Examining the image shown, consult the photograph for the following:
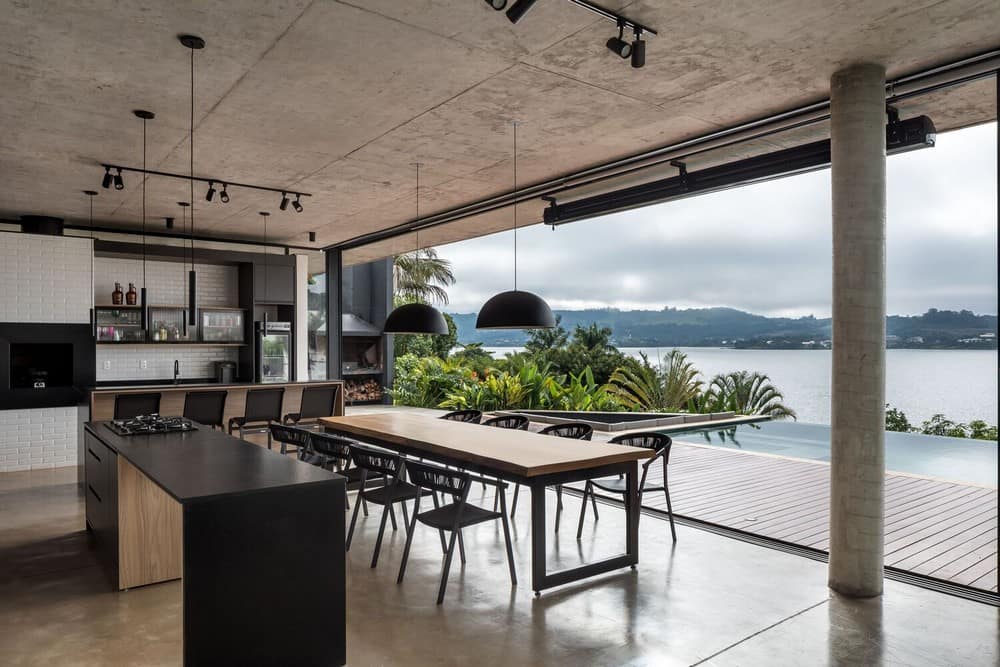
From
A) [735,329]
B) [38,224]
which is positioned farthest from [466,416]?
[735,329]

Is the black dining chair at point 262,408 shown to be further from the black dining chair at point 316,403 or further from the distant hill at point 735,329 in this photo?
the distant hill at point 735,329

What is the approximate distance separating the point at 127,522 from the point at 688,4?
4.07 metres

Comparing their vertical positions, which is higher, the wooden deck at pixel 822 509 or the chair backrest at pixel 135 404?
the chair backrest at pixel 135 404

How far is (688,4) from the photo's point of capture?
311 centimetres

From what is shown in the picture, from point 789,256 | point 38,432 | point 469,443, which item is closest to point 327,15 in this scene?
point 469,443

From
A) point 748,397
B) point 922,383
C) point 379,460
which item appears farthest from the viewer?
point 748,397

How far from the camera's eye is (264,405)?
7465 mm

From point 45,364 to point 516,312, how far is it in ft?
19.4

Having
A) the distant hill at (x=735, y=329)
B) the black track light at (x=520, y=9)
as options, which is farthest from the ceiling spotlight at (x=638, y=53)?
the distant hill at (x=735, y=329)

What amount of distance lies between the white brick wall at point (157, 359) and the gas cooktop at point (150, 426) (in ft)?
13.8

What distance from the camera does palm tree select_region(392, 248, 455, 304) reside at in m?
18.4

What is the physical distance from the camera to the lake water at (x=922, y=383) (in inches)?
336

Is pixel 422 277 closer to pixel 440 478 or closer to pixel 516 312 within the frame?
pixel 516 312

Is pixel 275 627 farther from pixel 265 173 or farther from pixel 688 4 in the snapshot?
pixel 265 173
